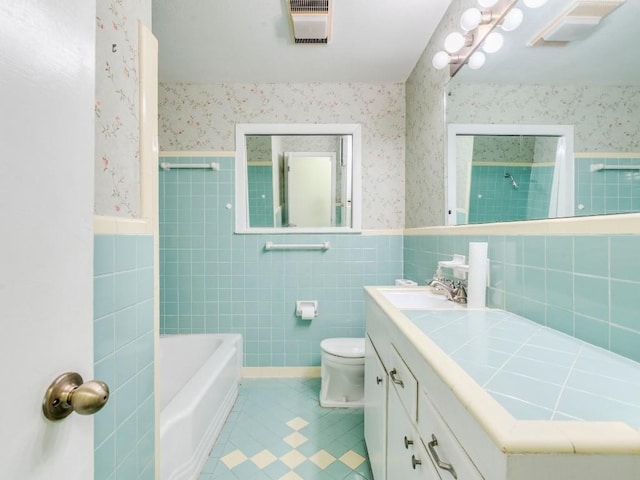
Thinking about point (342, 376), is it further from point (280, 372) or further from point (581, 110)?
point (581, 110)

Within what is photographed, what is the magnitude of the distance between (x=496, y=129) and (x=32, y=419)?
153 cm

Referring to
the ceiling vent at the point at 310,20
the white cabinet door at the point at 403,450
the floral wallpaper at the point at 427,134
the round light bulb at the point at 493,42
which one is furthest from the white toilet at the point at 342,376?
the ceiling vent at the point at 310,20

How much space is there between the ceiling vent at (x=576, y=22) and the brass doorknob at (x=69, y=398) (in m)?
1.37

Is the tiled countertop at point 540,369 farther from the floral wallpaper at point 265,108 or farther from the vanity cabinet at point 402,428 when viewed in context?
the floral wallpaper at point 265,108

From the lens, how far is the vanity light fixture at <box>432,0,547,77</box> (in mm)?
1180

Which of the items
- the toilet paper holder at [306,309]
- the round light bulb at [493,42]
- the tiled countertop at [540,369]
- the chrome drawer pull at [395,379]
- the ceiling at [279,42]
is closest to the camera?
the tiled countertop at [540,369]

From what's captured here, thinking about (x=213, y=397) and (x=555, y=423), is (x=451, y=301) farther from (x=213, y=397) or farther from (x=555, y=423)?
(x=213, y=397)

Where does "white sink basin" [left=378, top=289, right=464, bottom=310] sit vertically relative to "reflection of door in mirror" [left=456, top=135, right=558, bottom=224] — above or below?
below

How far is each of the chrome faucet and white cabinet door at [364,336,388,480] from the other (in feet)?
1.39

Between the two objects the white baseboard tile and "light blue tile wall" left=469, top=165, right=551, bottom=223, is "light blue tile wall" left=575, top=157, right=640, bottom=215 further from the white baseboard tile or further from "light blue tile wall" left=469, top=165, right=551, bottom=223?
the white baseboard tile

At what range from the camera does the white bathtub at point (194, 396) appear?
1.26 m

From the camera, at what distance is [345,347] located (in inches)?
81.3

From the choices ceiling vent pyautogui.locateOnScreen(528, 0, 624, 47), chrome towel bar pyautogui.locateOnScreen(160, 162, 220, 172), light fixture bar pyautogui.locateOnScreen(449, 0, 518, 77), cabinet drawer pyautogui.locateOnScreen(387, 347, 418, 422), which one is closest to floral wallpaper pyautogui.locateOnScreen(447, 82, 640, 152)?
ceiling vent pyautogui.locateOnScreen(528, 0, 624, 47)

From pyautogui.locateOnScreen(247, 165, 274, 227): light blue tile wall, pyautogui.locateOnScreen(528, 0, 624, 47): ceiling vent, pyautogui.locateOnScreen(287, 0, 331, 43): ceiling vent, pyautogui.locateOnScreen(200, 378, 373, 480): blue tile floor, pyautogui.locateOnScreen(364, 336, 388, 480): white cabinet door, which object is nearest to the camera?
pyautogui.locateOnScreen(528, 0, 624, 47): ceiling vent
